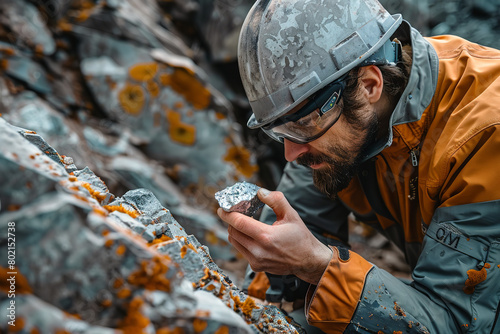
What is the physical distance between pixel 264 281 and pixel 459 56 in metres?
2.28

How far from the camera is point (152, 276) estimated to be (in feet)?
4.06

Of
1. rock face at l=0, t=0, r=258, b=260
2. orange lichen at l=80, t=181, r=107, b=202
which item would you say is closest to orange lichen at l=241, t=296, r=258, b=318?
orange lichen at l=80, t=181, r=107, b=202

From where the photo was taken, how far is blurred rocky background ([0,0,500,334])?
1178 mm

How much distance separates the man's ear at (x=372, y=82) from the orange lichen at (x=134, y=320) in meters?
1.89

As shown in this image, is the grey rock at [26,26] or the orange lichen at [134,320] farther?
the grey rock at [26,26]

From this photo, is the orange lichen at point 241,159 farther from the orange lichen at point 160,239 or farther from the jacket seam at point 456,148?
the orange lichen at point 160,239

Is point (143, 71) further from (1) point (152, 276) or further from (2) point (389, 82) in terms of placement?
(1) point (152, 276)

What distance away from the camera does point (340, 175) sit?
105 inches

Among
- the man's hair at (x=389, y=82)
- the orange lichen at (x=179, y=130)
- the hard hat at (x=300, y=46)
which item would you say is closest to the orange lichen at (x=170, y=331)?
the hard hat at (x=300, y=46)

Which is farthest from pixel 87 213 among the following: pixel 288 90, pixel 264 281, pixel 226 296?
pixel 264 281

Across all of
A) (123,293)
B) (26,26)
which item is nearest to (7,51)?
(26,26)

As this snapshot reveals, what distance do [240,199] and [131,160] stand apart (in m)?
2.76

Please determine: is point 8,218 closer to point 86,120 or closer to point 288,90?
point 288,90

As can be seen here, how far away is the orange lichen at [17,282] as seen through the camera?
3.71ft
